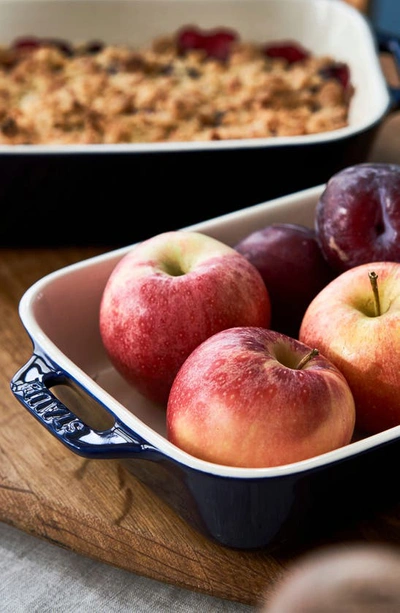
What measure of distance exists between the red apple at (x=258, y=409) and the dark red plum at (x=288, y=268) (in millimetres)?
196

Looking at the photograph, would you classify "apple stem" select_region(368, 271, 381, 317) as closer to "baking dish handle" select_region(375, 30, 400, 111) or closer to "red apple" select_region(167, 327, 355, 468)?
"red apple" select_region(167, 327, 355, 468)

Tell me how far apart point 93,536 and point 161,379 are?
0.47ft

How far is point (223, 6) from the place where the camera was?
1.59 m

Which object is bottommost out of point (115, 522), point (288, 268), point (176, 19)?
point (115, 522)

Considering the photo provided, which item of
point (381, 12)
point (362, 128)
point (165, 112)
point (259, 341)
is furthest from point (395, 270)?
point (381, 12)

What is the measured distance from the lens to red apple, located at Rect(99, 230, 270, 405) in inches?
31.6

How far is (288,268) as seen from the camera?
0.91m

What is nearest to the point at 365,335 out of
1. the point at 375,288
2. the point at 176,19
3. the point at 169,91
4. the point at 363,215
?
the point at 375,288

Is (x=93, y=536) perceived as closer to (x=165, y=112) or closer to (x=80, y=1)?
(x=165, y=112)

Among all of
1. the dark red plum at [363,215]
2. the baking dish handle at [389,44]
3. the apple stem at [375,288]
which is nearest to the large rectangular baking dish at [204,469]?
the apple stem at [375,288]

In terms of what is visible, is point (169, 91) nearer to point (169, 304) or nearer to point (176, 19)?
point (176, 19)

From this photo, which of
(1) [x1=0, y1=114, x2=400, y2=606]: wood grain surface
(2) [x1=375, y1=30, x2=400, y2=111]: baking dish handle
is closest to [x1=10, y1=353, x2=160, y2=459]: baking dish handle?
(1) [x1=0, y1=114, x2=400, y2=606]: wood grain surface

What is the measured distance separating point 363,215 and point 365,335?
147 mm

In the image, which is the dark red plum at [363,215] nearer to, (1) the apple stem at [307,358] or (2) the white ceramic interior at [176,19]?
(1) the apple stem at [307,358]
